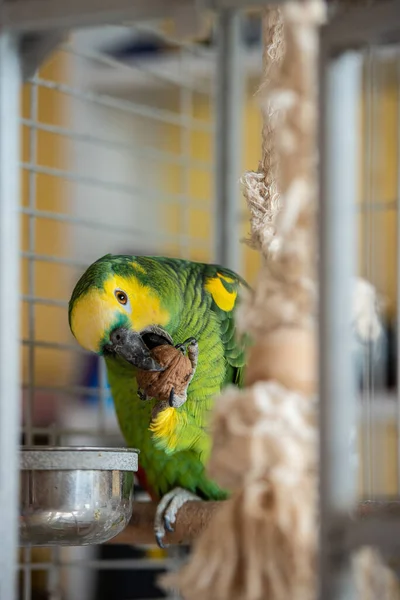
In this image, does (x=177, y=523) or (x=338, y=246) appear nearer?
(x=338, y=246)

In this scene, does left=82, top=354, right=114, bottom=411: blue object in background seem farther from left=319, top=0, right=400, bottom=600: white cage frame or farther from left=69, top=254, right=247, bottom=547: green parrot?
left=319, top=0, right=400, bottom=600: white cage frame

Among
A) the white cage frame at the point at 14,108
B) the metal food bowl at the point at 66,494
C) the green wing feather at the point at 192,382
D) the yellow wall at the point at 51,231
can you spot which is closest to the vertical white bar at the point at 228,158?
the green wing feather at the point at 192,382

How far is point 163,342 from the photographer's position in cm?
107

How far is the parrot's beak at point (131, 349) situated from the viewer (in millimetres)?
1010

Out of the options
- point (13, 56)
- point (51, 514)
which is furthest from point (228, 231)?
point (13, 56)

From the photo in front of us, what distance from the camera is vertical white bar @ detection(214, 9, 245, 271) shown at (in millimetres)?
1450

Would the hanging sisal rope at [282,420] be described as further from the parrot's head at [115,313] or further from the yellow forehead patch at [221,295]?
the yellow forehead patch at [221,295]

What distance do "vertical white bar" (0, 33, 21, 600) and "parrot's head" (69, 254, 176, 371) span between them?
18.8 inches

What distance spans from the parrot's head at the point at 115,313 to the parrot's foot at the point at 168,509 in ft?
0.74

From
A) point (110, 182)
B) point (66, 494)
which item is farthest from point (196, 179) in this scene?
point (66, 494)

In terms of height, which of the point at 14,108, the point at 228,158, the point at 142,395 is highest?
the point at 228,158

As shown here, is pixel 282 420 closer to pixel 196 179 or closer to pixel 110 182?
pixel 110 182

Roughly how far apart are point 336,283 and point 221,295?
2.39 ft

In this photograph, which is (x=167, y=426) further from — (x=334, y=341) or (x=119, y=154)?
(x=119, y=154)
